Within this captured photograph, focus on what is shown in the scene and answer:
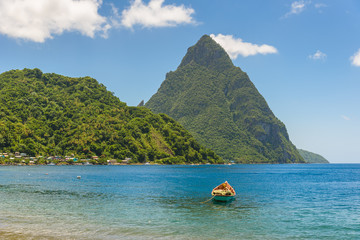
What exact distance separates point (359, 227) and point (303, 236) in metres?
9.17

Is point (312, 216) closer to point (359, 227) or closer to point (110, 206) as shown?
point (359, 227)

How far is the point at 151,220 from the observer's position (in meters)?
36.4

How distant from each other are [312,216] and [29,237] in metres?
35.2

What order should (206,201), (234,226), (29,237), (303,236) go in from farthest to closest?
(206,201)
(234,226)
(303,236)
(29,237)

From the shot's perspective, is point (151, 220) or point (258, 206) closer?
point (151, 220)

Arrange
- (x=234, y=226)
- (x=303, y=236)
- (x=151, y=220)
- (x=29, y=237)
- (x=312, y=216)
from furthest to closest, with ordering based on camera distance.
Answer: (x=312, y=216) → (x=151, y=220) → (x=234, y=226) → (x=303, y=236) → (x=29, y=237)

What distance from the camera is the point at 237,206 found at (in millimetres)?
49000

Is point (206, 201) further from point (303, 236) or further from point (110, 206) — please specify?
point (303, 236)

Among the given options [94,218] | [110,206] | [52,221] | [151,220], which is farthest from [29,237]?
[110,206]

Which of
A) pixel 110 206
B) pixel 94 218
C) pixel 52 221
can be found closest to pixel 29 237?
pixel 52 221

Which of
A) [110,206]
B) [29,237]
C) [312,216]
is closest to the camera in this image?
[29,237]

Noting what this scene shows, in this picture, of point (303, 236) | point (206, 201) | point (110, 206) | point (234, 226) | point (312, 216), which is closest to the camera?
point (303, 236)

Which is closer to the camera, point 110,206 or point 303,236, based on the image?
point 303,236

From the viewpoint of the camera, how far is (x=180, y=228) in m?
32.7
